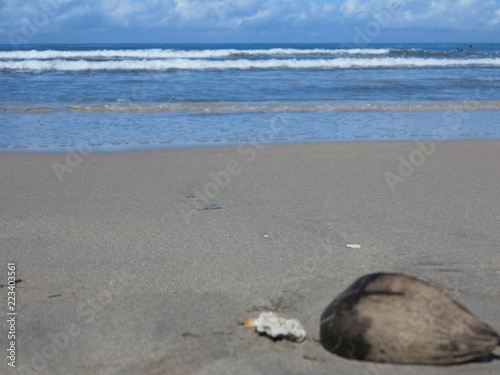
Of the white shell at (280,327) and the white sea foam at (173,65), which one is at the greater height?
the white sea foam at (173,65)

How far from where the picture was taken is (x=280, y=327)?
7.87 ft

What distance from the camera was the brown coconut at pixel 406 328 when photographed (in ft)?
6.99

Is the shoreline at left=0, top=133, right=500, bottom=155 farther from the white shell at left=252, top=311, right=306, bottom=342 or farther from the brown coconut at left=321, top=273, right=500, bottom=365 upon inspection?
the brown coconut at left=321, top=273, right=500, bottom=365

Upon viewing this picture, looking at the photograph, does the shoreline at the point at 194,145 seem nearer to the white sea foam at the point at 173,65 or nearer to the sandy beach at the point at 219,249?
the sandy beach at the point at 219,249

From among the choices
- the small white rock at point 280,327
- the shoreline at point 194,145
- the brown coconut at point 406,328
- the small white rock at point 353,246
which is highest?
the brown coconut at point 406,328

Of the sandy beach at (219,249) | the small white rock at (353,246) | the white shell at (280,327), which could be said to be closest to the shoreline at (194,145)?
the sandy beach at (219,249)

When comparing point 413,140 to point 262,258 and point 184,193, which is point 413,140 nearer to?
point 184,193

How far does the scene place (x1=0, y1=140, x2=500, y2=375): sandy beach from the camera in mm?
2355

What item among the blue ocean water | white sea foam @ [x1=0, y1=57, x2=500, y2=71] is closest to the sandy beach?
the blue ocean water

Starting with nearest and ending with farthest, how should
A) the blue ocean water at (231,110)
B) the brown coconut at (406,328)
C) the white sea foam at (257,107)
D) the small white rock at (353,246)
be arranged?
the brown coconut at (406,328), the small white rock at (353,246), the blue ocean water at (231,110), the white sea foam at (257,107)

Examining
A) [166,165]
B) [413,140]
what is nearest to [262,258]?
[166,165]

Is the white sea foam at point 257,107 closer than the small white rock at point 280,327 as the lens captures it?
No

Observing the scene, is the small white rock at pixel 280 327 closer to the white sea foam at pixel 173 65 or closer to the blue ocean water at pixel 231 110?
the blue ocean water at pixel 231 110

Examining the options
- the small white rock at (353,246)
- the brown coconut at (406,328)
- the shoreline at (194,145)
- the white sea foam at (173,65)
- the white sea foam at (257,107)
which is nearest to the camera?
the brown coconut at (406,328)
